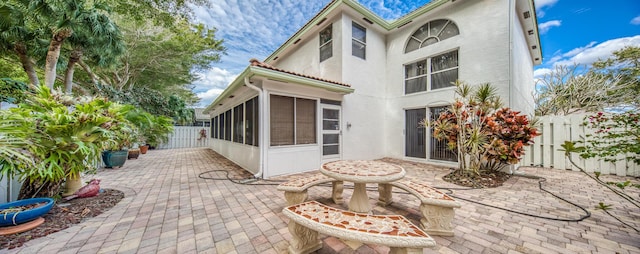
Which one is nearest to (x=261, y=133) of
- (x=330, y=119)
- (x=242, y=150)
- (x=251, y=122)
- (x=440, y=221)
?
(x=251, y=122)

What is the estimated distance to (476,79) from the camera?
5.80 metres

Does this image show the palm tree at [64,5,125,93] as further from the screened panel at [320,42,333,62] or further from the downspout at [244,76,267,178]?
the screened panel at [320,42,333,62]

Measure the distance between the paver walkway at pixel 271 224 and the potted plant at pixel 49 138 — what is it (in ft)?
2.91

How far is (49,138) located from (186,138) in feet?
42.5

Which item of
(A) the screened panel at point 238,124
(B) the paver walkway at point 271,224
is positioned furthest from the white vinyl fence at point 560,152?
(A) the screened panel at point 238,124

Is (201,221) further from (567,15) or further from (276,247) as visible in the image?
(567,15)

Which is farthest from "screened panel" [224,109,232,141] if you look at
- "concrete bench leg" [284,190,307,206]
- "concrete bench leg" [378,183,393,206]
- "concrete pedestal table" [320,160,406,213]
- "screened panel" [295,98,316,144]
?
"concrete bench leg" [378,183,393,206]

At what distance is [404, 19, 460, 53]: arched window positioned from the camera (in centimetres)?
646

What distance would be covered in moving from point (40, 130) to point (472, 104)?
765 cm

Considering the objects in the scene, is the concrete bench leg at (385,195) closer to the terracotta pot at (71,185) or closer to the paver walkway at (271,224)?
the paver walkway at (271,224)

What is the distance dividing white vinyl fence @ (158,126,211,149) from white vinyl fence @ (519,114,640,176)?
1778cm

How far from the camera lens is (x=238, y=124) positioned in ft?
22.1

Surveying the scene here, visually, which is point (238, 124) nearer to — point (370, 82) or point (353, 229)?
point (370, 82)

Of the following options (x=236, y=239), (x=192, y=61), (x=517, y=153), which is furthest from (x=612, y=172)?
(x=192, y=61)
